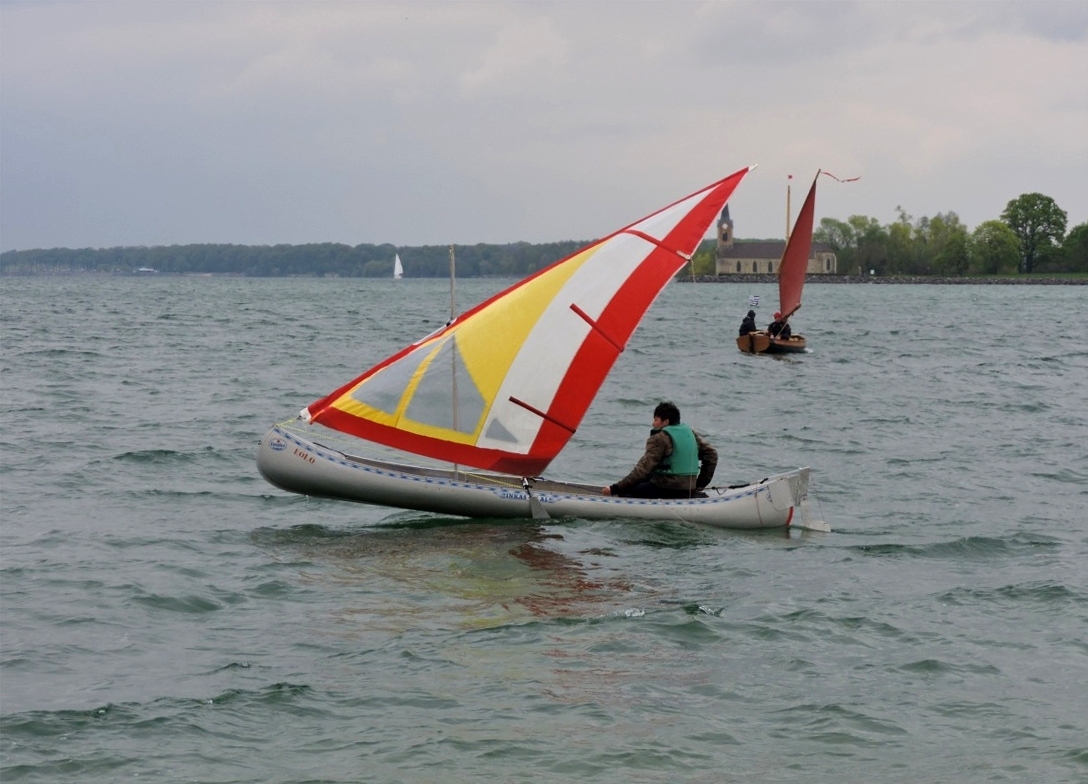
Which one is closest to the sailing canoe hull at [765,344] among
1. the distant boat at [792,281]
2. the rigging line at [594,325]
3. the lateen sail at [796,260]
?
the distant boat at [792,281]

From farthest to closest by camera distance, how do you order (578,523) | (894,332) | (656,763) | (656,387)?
(894,332)
(656,387)
(578,523)
(656,763)

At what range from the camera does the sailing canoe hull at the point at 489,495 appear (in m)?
15.3

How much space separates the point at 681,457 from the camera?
50.4ft

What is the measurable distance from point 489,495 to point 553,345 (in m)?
1.94

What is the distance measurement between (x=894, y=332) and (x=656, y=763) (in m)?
57.3

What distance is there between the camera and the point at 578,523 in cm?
1533

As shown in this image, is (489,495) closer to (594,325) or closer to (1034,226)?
(594,325)

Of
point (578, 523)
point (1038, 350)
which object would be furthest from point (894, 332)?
point (578, 523)

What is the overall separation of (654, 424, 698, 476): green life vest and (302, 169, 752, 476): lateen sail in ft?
3.87

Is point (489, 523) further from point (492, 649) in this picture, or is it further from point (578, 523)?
point (492, 649)

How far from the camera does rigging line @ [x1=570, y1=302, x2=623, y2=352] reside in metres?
16.0

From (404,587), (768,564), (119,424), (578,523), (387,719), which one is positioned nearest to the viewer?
(387,719)

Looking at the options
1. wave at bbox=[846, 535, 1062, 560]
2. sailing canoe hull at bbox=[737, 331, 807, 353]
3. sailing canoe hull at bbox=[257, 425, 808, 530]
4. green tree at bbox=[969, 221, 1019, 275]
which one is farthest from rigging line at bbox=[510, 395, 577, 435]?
green tree at bbox=[969, 221, 1019, 275]

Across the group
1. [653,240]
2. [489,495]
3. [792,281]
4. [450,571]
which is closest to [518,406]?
[489,495]
